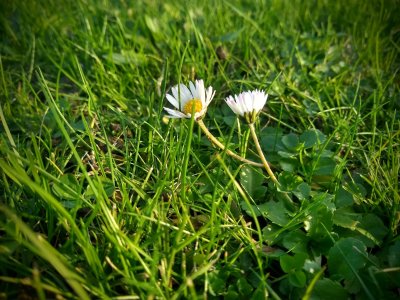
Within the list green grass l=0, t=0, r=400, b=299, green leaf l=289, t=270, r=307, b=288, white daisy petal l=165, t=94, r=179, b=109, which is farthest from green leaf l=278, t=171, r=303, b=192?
white daisy petal l=165, t=94, r=179, b=109

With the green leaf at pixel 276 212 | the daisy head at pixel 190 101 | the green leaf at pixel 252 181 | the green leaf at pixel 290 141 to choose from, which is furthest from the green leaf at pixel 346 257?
the daisy head at pixel 190 101

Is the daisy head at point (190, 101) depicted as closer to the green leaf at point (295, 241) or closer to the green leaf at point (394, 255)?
the green leaf at point (295, 241)

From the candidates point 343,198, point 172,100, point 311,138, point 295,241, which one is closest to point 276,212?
point 295,241

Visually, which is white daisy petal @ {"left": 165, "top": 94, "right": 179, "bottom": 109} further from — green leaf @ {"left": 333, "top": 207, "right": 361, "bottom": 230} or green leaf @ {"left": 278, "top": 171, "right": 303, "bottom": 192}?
green leaf @ {"left": 333, "top": 207, "right": 361, "bottom": 230}

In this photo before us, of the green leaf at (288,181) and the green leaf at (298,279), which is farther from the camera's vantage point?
the green leaf at (288,181)

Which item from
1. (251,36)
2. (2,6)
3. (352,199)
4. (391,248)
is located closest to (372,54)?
(251,36)

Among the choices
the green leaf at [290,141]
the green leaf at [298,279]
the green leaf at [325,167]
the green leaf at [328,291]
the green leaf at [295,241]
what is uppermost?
the green leaf at [290,141]
